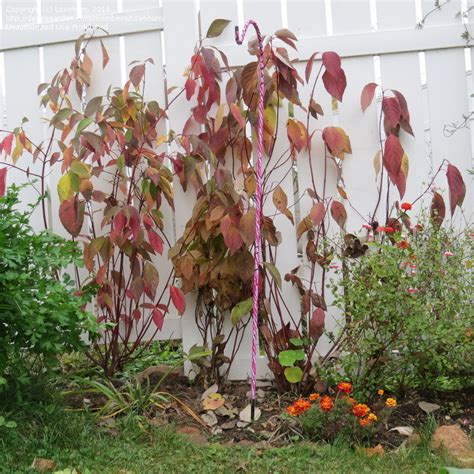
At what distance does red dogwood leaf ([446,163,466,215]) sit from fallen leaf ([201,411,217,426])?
57.5 inches

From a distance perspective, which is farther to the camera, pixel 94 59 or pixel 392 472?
pixel 94 59

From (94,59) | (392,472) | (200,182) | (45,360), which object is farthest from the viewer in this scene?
(94,59)

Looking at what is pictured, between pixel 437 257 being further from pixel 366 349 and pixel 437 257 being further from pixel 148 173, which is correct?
pixel 148 173

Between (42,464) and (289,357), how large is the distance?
1150mm

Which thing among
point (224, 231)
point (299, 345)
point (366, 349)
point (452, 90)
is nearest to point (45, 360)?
point (224, 231)

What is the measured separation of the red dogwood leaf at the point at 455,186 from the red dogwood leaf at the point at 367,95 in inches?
19.3

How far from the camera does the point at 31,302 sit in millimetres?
2557

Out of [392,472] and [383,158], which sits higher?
[383,158]

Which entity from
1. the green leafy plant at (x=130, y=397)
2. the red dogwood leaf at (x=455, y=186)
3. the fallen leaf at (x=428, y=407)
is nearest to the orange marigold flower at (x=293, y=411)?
the green leafy plant at (x=130, y=397)

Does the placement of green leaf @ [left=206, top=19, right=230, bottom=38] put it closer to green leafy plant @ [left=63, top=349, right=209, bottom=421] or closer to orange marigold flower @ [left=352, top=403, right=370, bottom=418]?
green leafy plant @ [left=63, top=349, right=209, bottom=421]

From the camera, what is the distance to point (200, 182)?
3.23 meters

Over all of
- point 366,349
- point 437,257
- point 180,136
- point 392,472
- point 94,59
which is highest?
point 94,59

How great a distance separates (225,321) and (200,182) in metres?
0.68

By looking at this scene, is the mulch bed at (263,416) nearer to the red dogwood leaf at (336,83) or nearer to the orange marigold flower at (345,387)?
the orange marigold flower at (345,387)
